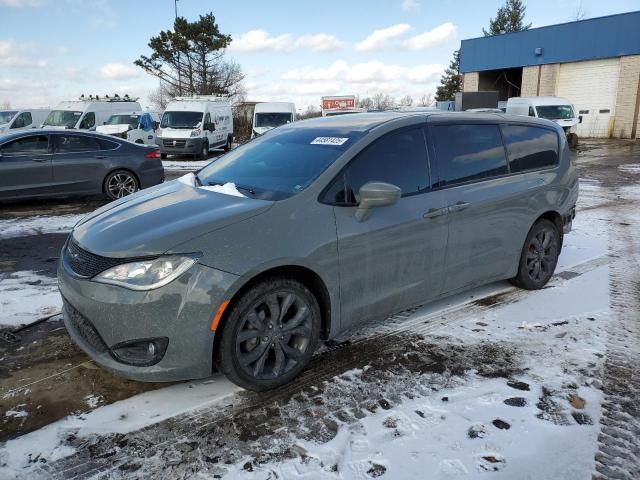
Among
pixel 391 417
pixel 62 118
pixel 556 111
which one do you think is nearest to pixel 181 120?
pixel 62 118

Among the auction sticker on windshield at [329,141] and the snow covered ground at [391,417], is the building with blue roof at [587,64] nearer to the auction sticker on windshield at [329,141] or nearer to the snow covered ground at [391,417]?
the snow covered ground at [391,417]

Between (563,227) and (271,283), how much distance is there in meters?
3.52

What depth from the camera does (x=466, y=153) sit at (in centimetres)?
415

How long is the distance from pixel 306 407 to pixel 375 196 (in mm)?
1402

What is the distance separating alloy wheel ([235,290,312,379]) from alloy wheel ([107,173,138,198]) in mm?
7404

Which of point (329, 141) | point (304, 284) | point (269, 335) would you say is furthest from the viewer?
point (329, 141)

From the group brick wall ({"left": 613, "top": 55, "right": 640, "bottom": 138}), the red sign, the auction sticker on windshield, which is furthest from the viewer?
the red sign

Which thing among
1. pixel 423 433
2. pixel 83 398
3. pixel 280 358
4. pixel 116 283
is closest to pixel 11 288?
pixel 83 398

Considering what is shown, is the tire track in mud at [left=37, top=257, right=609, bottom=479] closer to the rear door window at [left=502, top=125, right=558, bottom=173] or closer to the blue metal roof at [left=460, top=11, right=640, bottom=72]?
the rear door window at [left=502, top=125, right=558, bottom=173]

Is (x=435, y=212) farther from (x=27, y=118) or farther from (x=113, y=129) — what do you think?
(x=27, y=118)

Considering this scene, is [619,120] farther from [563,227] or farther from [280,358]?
[280,358]

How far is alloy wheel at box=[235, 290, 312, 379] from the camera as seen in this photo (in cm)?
304

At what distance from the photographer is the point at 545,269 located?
16.5 ft

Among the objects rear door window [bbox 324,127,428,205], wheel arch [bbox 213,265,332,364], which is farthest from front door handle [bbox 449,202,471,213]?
wheel arch [bbox 213,265,332,364]
